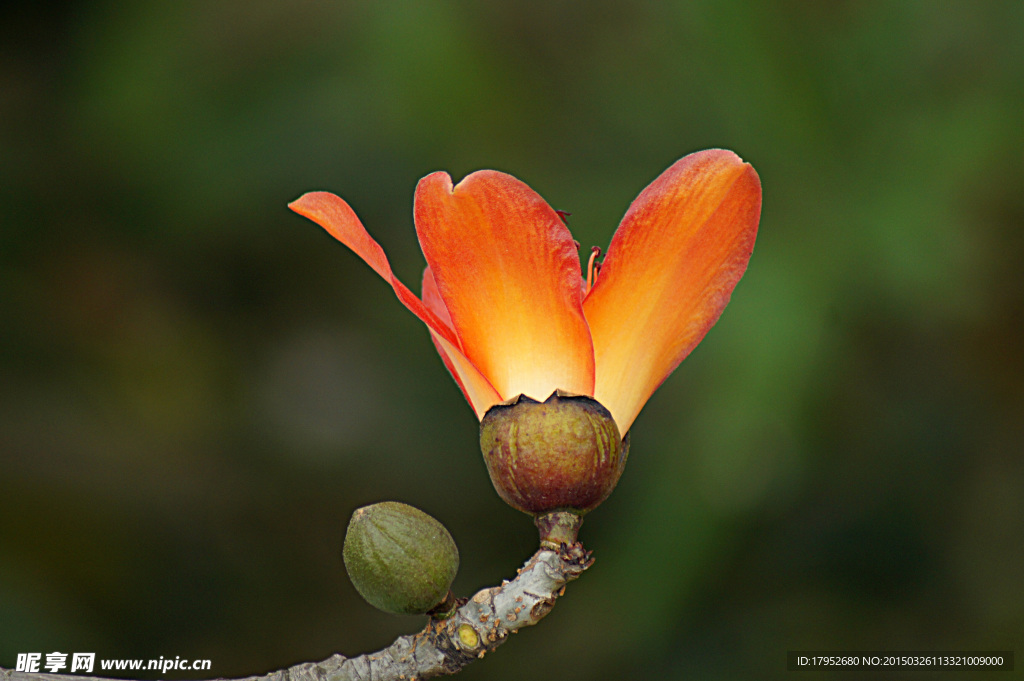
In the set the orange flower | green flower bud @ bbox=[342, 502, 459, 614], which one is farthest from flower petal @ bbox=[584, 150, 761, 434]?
green flower bud @ bbox=[342, 502, 459, 614]

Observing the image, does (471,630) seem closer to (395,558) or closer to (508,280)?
(395,558)

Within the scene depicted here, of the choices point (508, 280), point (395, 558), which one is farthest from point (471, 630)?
point (508, 280)

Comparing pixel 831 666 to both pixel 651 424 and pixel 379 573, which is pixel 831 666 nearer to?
pixel 651 424

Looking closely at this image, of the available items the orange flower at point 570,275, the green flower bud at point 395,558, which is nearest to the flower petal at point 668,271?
the orange flower at point 570,275

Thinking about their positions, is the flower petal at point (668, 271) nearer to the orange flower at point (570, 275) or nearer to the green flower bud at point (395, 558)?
the orange flower at point (570, 275)

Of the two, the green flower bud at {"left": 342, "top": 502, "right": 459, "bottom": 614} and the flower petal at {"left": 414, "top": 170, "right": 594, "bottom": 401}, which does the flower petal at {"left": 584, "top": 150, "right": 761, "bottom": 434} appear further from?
the green flower bud at {"left": 342, "top": 502, "right": 459, "bottom": 614}

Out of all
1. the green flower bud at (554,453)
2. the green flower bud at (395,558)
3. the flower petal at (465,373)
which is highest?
the flower petal at (465,373)

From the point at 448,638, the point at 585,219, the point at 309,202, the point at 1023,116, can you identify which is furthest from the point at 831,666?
the point at 309,202
